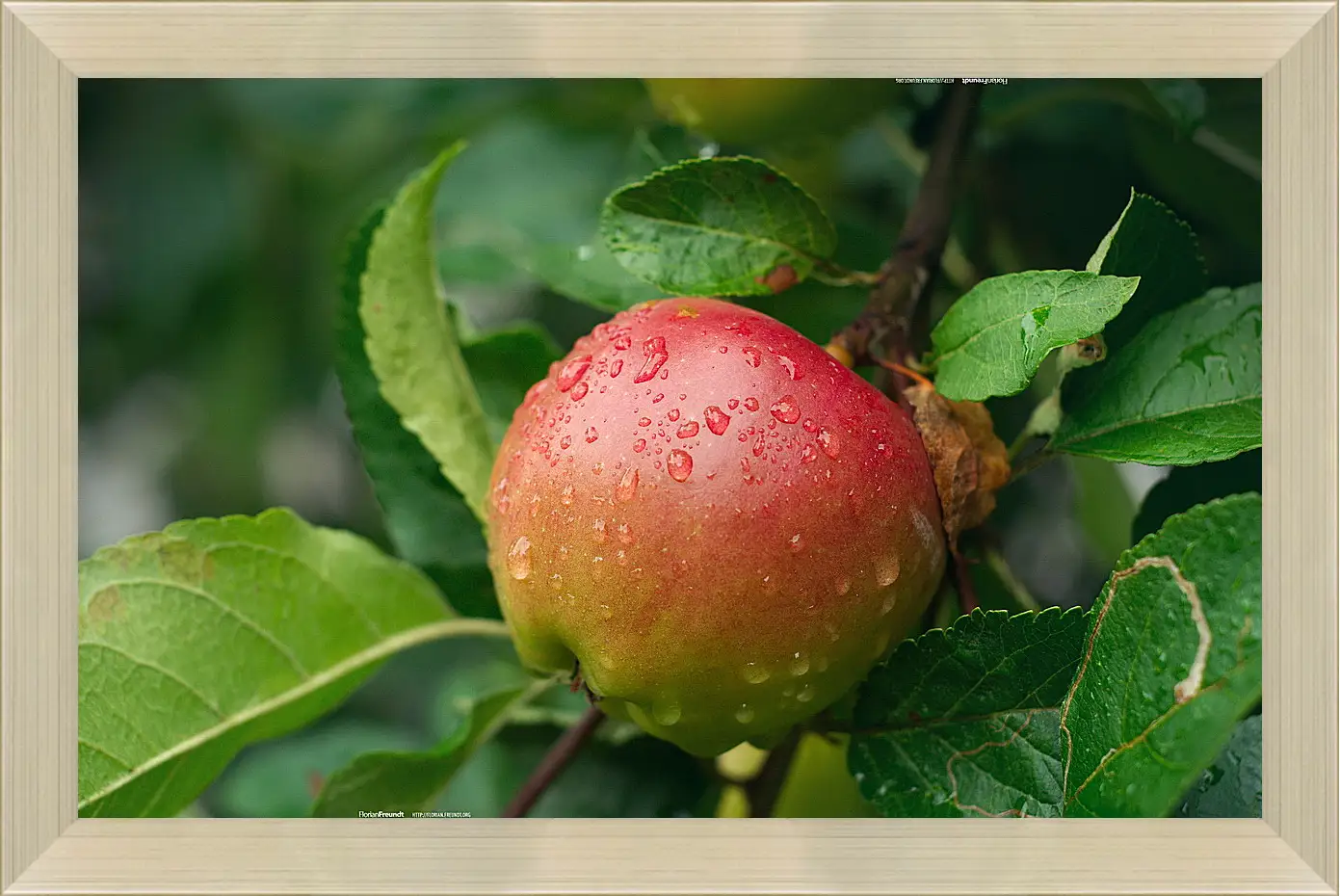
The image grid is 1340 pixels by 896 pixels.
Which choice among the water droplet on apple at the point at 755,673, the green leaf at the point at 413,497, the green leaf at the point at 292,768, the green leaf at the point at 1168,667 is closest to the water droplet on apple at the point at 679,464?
the water droplet on apple at the point at 755,673

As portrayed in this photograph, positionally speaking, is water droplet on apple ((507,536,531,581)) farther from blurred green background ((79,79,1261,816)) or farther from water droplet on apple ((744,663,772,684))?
blurred green background ((79,79,1261,816))

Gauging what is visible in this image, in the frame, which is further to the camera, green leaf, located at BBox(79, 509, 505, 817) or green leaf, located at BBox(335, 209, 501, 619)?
green leaf, located at BBox(335, 209, 501, 619)

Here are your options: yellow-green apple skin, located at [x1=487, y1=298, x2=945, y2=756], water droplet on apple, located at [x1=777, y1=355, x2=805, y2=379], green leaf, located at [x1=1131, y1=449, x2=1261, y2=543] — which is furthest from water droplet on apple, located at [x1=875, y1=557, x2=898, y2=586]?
green leaf, located at [x1=1131, y1=449, x2=1261, y2=543]

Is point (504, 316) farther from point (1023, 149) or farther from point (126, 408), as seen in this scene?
point (1023, 149)

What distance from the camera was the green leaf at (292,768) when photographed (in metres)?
1.04

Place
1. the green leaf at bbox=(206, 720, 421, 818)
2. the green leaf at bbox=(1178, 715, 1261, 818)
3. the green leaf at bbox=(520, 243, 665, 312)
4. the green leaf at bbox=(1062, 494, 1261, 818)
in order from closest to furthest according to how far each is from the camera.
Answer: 1. the green leaf at bbox=(1062, 494, 1261, 818)
2. the green leaf at bbox=(1178, 715, 1261, 818)
3. the green leaf at bbox=(520, 243, 665, 312)
4. the green leaf at bbox=(206, 720, 421, 818)

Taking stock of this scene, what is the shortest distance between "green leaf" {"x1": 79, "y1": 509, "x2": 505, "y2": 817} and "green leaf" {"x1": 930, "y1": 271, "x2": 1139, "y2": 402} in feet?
1.50

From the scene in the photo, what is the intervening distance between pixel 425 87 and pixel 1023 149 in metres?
0.53

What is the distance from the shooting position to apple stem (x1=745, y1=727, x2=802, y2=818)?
783mm

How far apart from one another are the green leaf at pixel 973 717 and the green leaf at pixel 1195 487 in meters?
0.14

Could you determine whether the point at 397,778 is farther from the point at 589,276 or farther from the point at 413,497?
the point at 589,276

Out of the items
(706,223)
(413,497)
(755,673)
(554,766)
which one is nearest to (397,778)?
(554,766)

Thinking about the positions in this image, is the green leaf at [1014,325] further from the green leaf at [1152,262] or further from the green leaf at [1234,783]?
the green leaf at [1234,783]

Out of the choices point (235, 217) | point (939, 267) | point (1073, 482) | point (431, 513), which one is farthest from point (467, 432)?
point (235, 217)
